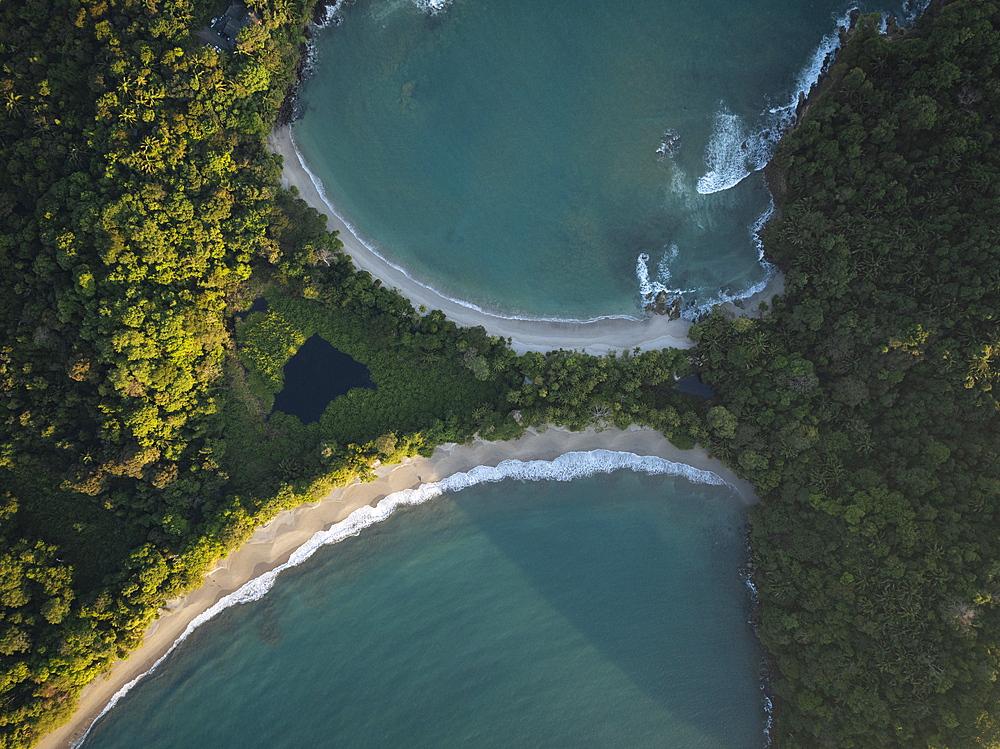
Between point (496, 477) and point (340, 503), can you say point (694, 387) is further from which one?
point (340, 503)

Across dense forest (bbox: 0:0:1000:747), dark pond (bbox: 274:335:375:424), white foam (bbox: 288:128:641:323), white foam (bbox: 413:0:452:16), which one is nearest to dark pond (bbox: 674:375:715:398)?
dense forest (bbox: 0:0:1000:747)

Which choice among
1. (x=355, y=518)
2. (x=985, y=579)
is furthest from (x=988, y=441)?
(x=355, y=518)

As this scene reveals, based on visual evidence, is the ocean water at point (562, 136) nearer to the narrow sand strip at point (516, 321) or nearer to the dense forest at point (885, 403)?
the narrow sand strip at point (516, 321)

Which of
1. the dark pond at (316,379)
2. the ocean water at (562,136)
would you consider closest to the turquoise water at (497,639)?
the dark pond at (316,379)

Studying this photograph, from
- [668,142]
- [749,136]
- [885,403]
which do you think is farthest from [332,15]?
[885,403]

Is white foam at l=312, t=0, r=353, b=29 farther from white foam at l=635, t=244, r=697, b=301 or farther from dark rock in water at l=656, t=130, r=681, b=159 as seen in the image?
white foam at l=635, t=244, r=697, b=301
